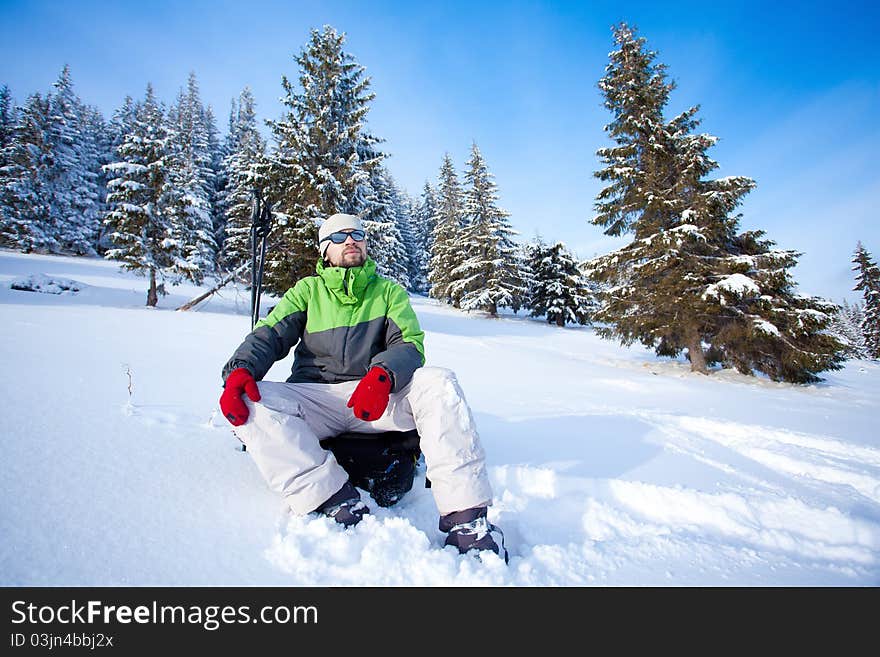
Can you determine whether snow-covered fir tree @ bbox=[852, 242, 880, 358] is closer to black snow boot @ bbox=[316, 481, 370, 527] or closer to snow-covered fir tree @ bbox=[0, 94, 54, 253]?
black snow boot @ bbox=[316, 481, 370, 527]

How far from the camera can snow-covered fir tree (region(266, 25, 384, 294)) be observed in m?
12.8

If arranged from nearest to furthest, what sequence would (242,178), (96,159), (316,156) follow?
1. (316,156)
2. (242,178)
3. (96,159)

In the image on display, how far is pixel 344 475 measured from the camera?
1.79 metres

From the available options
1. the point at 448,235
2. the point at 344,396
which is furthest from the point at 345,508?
the point at 448,235

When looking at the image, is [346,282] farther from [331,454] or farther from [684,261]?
[684,261]

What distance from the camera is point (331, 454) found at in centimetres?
180

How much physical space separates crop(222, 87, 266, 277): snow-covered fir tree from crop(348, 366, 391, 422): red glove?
4.91 m

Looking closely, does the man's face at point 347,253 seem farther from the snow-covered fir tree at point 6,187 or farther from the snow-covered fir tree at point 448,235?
the snow-covered fir tree at point 6,187

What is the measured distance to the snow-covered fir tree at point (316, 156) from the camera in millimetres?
12758

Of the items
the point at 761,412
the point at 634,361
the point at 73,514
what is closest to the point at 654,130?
the point at 634,361

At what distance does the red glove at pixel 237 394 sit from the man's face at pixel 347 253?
0.98 m

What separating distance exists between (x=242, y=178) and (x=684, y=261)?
80.0 feet

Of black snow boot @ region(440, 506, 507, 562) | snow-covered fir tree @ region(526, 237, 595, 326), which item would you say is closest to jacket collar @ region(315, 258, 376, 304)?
black snow boot @ region(440, 506, 507, 562)
